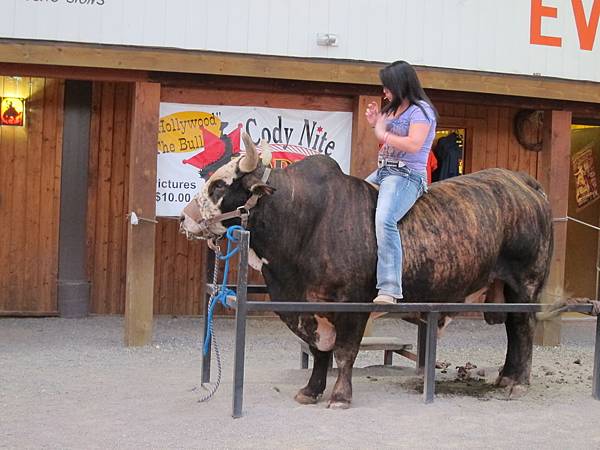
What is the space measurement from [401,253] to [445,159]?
5480mm

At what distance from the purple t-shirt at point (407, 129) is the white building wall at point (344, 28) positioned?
2827mm

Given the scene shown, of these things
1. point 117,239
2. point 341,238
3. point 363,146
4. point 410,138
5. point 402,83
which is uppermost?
point 402,83

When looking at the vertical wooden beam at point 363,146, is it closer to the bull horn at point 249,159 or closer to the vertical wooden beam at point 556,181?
the vertical wooden beam at point 556,181

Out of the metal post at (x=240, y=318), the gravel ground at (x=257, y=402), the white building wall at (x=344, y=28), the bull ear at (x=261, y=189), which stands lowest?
the gravel ground at (x=257, y=402)

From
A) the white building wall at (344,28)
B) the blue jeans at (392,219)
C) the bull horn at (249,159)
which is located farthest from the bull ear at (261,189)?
the white building wall at (344,28)

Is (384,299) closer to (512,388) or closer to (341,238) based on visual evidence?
(341,238)

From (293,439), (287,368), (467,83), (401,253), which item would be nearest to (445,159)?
(467,83)

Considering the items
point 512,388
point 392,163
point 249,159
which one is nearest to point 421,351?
point 512,388

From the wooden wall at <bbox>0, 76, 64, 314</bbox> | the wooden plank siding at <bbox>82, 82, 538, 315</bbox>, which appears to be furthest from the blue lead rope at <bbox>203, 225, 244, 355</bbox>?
the wooden wall at <bbox>0, 76, 64, 314</bbox>

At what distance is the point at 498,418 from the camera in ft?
20.4

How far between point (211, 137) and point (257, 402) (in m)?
3.60

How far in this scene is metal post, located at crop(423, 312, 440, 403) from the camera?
21.1ft

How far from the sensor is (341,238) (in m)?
6.29

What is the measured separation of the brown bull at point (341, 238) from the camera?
6262 mm
